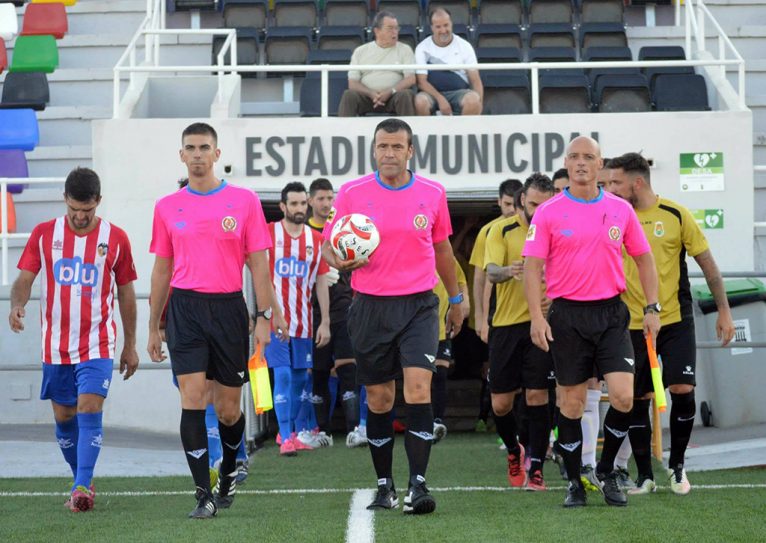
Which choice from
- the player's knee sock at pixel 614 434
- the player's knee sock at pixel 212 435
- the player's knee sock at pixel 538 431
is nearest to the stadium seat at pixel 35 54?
the player's knee sock at pixel 212 435

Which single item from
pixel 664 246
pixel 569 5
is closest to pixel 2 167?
pixel 569 5

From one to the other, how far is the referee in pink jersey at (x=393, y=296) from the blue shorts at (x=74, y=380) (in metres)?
1.61

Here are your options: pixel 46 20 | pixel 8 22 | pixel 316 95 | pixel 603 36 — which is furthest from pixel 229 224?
pixel 46 20

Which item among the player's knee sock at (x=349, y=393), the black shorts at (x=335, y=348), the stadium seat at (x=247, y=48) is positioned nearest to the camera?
the black shorts at (x=335, y=348)

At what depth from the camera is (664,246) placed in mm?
8555

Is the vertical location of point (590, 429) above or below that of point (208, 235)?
below

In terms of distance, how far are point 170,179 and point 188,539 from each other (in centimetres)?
860

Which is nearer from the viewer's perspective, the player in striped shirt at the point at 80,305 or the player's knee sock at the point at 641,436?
the player in striped shirt at the point at 80,305

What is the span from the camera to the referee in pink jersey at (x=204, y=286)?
24.2 ft

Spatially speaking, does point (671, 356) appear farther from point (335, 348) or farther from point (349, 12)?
point (349, 12)

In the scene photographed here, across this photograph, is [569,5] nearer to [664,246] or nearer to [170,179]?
[170,179]

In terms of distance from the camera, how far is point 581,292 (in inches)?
302

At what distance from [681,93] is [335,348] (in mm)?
5883

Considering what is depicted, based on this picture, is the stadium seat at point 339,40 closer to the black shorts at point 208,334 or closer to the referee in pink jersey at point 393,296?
the referee in pink jersey at point 393,296
